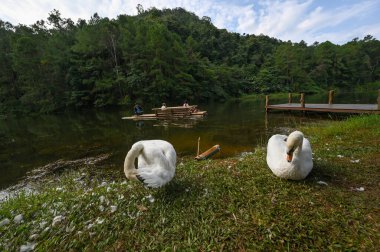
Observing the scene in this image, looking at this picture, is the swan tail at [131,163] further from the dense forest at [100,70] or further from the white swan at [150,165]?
the dense forest at [100,70]

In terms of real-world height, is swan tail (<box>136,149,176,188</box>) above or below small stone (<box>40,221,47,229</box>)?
above

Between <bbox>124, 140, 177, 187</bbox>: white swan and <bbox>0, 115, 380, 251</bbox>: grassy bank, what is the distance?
0.55 m

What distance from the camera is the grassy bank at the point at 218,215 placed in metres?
2.81

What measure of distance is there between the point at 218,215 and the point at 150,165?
158 cm

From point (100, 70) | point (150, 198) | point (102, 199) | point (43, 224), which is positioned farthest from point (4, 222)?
point (100, 70)

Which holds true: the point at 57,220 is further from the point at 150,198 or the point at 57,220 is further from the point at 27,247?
the point at 150,198

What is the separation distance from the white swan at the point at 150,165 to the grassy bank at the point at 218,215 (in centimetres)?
55

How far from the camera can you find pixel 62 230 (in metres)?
3.35

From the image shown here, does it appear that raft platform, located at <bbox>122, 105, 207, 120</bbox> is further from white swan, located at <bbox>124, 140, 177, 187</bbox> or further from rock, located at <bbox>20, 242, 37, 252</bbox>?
rock, located at <bbox>20, 242, 37, 252</bbox>

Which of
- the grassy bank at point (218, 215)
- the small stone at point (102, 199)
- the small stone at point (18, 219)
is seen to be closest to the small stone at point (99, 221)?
the grassy bank at point (218, 215)

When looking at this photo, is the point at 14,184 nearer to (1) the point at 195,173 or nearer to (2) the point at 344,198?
(1) the point at 195,173

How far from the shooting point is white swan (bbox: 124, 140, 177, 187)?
11.4ft

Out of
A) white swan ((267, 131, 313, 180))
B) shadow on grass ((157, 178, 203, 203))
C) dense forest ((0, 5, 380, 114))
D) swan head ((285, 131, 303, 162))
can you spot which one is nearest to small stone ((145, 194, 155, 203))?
shadow on grass ((157, 178, 203, 203))

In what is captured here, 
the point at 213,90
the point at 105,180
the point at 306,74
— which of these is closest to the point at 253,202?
the point at 105,180
